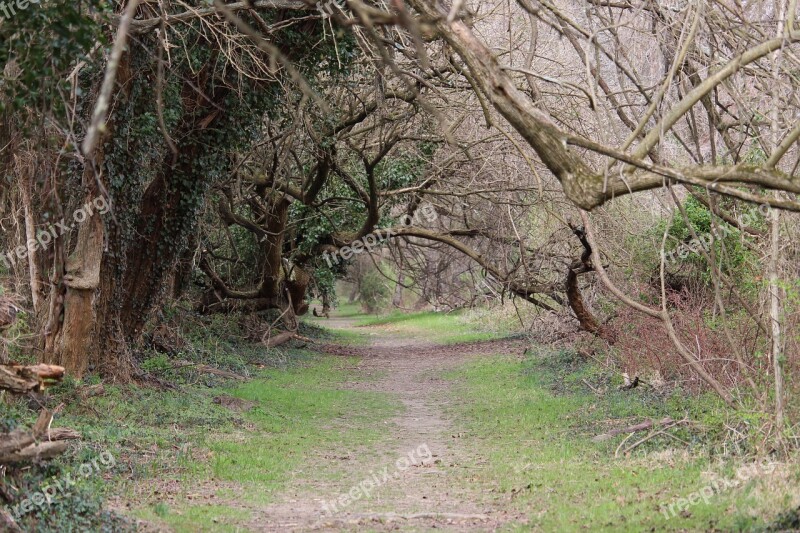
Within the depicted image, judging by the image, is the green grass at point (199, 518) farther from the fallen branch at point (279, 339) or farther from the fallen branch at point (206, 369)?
the fallen branch at point (279, 339)

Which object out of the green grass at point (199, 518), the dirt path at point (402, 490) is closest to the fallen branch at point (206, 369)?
the dirt path at point (402, 490)

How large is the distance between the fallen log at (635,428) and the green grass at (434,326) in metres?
16.5

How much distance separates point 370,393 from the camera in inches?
630

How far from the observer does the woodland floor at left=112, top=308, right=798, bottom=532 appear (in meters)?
6.54

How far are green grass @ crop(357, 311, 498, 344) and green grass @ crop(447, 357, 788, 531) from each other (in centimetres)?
1319

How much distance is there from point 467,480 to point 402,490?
757mm

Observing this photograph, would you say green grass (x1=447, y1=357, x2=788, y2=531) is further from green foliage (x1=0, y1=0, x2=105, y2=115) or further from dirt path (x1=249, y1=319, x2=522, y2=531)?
green foliage (x1=0, y1=0, x2=105, y2=115)

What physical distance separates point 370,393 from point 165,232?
5.20m

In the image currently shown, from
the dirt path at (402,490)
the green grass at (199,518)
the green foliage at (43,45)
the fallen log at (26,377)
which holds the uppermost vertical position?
the green foliage at (43,45)

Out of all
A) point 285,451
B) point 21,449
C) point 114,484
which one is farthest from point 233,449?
point 21,449

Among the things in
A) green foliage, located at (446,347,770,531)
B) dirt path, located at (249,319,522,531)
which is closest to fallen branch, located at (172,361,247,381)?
dirt path, located at (249,319,522,531)

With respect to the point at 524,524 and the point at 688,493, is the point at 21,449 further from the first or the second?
the point at 688,493

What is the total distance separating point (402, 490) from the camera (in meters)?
8.13

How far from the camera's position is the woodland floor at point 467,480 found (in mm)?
6543
